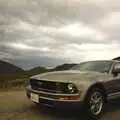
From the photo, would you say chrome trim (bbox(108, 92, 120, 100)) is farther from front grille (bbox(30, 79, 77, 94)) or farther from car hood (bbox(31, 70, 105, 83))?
front grille (bbox(30, 79, 77, 94))

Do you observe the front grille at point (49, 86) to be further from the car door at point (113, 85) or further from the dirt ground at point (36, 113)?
the car door at point (113, 85)

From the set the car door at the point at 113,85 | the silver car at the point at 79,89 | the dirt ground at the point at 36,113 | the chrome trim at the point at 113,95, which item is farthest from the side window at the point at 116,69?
the dirt ground at the point at 36,113

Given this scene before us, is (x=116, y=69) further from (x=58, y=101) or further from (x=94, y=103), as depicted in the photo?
(x=58, y=101)

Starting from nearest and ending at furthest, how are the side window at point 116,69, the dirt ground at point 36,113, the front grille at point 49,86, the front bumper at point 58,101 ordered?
the front bumper at point 58,101 < the front grille at point 49,86 < the dirt ground at point 36,113 < the side window at point 116,69

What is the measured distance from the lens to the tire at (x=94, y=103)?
20.0ft

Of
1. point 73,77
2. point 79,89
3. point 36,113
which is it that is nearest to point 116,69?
point 73,77

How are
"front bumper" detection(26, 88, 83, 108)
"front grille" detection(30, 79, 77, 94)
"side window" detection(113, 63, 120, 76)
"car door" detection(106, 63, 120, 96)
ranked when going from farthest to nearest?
"side window" detection(113, 63, 120, 76)
"car door" detection(106, 63, 120, 96)
"front grille" detection(30, 79, 77, 94)
"front bumper" detection(26, 88, 83, 108)

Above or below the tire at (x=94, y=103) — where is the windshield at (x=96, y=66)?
above

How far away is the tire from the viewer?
6102 mm

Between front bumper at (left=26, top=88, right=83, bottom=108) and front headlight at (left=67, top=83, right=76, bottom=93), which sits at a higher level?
front headlight at (left=67, top=83, right=76, bottom=93)

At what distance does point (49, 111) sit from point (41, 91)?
79 cm

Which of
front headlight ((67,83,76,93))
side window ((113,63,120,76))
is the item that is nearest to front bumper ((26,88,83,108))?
front headlight ((67,83,76,93))

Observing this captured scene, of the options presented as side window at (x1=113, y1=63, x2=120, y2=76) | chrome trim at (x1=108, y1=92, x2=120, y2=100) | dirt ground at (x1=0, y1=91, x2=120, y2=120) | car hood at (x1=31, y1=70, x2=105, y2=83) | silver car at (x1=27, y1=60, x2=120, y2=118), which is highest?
side window at (x1=113, y1=63, x2=120, y2=76)

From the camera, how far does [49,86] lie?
6.25m
